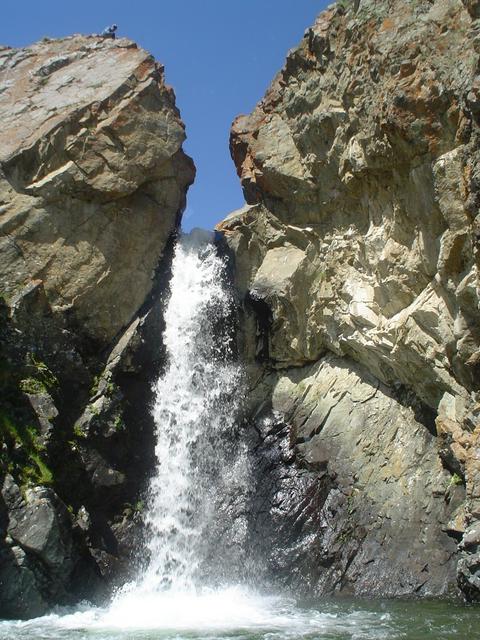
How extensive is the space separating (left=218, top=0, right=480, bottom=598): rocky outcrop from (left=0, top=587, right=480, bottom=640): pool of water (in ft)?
4.35

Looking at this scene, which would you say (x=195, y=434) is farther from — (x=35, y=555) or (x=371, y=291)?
(x=371, y=291)

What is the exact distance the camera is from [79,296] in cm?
2005

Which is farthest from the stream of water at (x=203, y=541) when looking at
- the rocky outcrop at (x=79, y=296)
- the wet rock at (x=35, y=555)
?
the rocky outcrop at (x=79, y=296)

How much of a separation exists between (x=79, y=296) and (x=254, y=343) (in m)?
5.96

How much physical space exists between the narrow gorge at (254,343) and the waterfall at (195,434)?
75 mm

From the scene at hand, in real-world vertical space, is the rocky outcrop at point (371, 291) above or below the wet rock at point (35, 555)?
above

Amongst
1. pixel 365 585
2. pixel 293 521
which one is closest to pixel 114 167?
pixel 293 521

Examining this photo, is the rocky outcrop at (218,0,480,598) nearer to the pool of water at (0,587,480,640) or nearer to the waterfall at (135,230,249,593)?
the waterfall at (135,230,249,593)

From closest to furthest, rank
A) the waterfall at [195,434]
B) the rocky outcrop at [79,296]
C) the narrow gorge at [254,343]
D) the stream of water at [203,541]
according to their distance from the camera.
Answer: the stream of water at [203,541] < the narrow gorge at [254,343] < the rocky outcrop at [79,296] < the waterfall at [195,434]

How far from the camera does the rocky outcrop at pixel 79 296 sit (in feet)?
51.6

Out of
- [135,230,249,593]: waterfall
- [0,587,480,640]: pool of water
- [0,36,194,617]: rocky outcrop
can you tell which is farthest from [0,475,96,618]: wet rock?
[135,230,249,593]: waterfall

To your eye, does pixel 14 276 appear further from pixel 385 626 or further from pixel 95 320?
pixel 385 626

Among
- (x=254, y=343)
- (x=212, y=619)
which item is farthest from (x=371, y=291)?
(x=212, y=619)

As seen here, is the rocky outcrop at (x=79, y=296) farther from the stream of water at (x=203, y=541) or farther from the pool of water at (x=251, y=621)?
the pool of water at (x=251, y=621)
